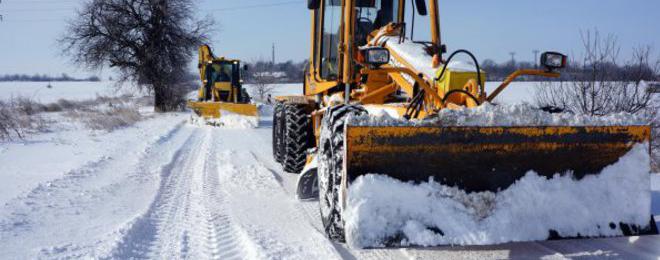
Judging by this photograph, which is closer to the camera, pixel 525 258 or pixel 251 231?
pixel 525 258

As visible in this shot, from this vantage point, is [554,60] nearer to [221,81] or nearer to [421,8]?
[421,8]

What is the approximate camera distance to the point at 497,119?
3480 millimetres

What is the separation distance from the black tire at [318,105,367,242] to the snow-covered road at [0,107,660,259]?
0.81 feet

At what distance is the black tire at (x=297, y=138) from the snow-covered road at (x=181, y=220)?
0.22 m

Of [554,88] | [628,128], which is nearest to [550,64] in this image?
[628,128]

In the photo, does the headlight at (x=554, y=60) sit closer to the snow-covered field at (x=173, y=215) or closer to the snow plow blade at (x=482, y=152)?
the snow plow blade at (x=482, y=152)

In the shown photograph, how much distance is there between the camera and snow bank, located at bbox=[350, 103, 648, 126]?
3.38 m

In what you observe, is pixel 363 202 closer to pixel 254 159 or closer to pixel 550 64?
pixel 550 64

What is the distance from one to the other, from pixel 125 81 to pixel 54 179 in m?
23.8

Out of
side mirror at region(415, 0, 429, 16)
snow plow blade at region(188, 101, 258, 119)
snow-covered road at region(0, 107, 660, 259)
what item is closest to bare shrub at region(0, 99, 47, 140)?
snow-covered road at region(0, 107, 660, 259)

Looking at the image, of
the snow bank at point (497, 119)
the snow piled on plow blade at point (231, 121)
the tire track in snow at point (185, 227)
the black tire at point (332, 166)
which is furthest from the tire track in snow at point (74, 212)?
the snow piled on plow blade at point (231, 121)

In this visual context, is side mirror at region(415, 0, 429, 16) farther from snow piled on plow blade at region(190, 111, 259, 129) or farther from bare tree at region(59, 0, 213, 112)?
bare tree at region(59, 0, 213, 112)

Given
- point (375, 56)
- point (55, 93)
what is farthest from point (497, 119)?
point (55, 93)

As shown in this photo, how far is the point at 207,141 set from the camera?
11.6 m
